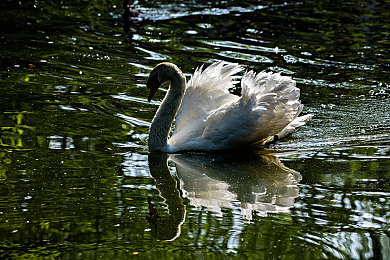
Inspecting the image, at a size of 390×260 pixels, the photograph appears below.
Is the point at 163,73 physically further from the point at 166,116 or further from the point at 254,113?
the point at 254,113

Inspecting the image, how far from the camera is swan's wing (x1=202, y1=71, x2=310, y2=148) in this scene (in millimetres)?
8164

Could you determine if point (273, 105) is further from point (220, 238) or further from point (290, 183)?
point (220, 238)

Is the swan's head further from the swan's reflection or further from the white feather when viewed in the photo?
the swan's reflection

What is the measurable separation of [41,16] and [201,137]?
8552 millimetres

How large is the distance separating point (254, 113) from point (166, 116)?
1.15m

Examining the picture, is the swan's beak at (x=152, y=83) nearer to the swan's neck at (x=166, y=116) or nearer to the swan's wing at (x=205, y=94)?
the swan's neck at (x=166, y=116)

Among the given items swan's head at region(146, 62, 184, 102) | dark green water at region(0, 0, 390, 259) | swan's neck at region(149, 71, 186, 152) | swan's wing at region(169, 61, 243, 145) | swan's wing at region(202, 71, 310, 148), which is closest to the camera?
dark green water at region(0, 0, 390, 259)

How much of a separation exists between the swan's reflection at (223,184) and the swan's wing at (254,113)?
285mm

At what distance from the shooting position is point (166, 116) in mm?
8562

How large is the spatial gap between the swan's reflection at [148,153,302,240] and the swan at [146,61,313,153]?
0.62ft

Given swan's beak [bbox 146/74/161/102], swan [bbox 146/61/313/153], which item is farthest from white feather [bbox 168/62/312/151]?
swan's beak [bbox 146/74/161/102]

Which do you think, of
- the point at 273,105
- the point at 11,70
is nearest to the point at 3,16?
the point at 11,70

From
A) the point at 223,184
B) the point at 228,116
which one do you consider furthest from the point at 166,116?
the point at 223,184

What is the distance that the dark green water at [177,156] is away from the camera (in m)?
5.76
